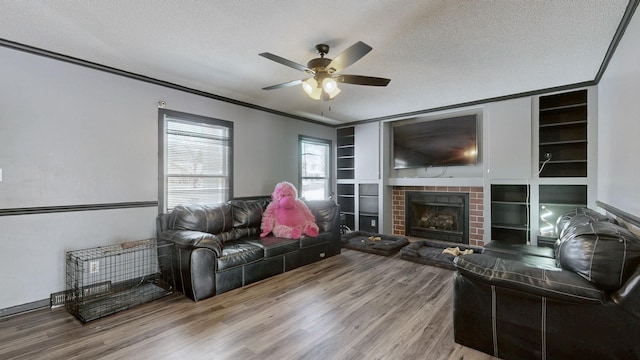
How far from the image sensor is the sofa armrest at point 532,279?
5.05 feet

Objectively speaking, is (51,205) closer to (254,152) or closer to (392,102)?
(254,152)

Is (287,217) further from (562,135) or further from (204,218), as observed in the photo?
(562,135)

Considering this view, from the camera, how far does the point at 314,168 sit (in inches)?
230

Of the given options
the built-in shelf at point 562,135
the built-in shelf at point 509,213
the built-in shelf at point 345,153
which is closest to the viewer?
the built-in shelf at point 562,135

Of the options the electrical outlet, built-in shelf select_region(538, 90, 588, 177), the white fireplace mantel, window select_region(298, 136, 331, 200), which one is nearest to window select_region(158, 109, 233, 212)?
the electrical outlet

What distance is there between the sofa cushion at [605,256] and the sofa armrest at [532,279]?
0.19ft

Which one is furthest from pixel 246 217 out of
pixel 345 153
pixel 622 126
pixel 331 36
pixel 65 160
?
pixel 622 126

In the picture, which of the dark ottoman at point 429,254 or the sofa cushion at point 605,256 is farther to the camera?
the dark ottoman at point 429,254

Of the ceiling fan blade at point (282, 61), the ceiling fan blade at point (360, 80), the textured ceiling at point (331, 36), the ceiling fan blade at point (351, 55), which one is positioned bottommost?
the ceiling fan blade at point (360, 80)

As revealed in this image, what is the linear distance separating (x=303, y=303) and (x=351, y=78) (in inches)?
86.4

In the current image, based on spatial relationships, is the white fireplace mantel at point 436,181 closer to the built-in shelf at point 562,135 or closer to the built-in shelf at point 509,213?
the built-in shelf at point 509,213

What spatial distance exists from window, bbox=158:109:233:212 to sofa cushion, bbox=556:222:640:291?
3909 mm

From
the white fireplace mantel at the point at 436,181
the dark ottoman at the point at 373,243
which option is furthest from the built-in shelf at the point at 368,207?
the white fireplace mantel at the point at 436,181

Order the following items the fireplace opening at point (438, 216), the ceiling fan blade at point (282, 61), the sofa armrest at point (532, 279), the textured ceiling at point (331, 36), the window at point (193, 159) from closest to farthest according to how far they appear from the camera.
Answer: the sofa armrest at point (532, 279) < the textured ceiling at point (331, 36) < the ceiling fan blade at point (282, 61) < the window at point (193, 159) < the fireplace opening at point (438, 216)
